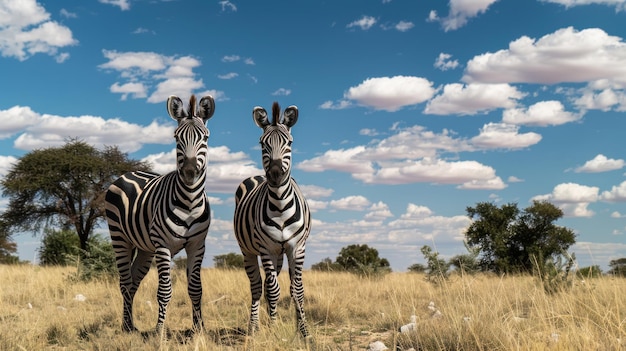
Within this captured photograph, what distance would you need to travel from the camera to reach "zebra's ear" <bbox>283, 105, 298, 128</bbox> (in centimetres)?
771

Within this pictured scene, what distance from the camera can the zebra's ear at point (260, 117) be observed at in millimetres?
7758

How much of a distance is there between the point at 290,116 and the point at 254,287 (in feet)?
8.69

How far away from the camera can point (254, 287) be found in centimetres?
831

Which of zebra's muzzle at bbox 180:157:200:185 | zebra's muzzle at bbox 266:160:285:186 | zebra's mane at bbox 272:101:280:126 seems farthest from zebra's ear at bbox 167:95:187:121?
zebra's muzzle at bbox 266:160:285:186

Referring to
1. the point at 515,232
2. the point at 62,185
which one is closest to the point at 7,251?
the point at 62,185

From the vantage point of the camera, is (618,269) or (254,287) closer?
(254,287)

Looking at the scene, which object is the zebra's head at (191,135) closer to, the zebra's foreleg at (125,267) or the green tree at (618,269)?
the zebra's foreleg at (125,267)

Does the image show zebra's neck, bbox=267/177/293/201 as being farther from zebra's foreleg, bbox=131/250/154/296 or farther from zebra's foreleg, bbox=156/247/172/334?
zebra's foreleg, bbox=131/250/154/296

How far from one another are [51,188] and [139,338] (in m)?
28.5

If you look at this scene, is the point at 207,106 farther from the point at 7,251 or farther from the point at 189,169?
the point at 7,251

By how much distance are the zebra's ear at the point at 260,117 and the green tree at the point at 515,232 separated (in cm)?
1618

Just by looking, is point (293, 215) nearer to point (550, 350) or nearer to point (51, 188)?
point (550, 350)

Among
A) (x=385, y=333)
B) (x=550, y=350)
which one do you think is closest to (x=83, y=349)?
(x=385, y=333)

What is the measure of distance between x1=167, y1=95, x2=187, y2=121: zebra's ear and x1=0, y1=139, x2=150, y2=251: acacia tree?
25859 mm
